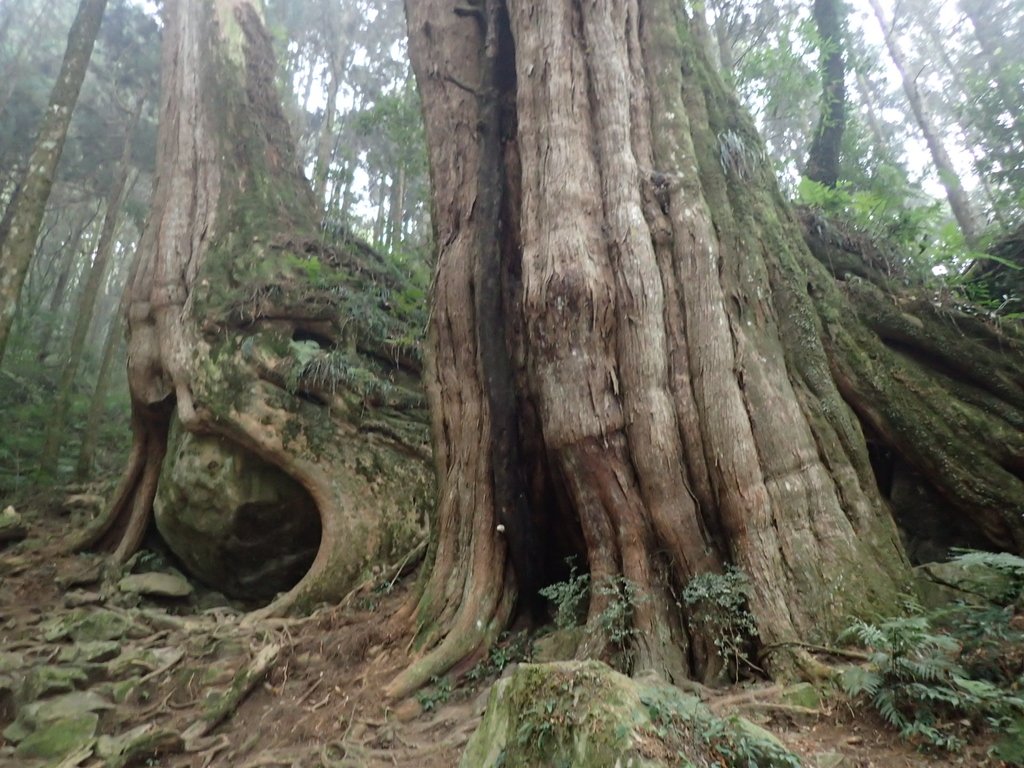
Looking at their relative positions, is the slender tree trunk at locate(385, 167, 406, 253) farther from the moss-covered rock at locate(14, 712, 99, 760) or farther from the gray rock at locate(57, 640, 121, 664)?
the moss-covered rock at locate(14, 712, 99, 760)

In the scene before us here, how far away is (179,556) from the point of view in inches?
295

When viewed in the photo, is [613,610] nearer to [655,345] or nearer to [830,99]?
[655,345]

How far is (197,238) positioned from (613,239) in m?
6.03

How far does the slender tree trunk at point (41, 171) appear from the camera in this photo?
21.0 feet

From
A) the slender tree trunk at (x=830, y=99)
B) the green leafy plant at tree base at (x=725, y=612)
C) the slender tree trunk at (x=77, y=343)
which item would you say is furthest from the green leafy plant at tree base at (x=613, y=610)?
the slender tree trunk at (x=77, y=343)

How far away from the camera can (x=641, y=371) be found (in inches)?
165

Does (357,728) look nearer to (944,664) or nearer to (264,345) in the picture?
(944,664)

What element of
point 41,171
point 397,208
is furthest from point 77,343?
point 397,208

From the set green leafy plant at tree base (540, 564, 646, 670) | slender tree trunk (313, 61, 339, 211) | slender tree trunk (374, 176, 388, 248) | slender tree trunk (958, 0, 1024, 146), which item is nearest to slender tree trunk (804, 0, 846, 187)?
slender tree trunk (958, 0, 1024, 146)

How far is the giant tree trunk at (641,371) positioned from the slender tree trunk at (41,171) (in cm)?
411

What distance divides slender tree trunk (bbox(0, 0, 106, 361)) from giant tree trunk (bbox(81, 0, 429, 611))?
4.28ft

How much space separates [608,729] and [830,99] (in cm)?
841

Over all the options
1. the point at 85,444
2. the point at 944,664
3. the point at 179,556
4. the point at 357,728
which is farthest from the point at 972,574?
the point at 85,444

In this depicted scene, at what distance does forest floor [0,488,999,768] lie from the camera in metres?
2.99
